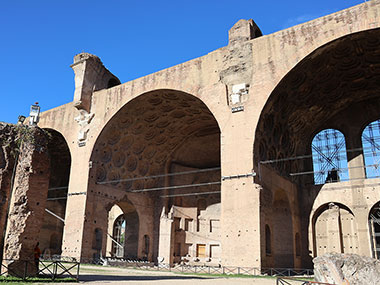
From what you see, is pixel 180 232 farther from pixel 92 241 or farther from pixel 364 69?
pixel 364 69

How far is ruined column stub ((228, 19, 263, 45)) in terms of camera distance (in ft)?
55.4

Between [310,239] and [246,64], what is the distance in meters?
9.76

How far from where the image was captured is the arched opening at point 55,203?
89.5 ft

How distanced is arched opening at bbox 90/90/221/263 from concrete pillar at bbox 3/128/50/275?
962 cm

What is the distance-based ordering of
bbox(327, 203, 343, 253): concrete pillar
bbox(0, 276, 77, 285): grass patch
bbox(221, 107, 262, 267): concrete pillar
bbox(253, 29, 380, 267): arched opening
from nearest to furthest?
1. bbox(0, 276, 77, 285): grass patch
2. bbox(221, 107, 262, 267): concrete pillar
3. bbox(253, 29, 380, 267): arched opening
4. bbox(327, 203, 343, 253): concrete pillar

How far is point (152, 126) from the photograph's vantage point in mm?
22562

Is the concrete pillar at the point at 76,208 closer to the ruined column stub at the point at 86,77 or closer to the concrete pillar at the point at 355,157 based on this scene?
the ruined column stub at the point at 86,77

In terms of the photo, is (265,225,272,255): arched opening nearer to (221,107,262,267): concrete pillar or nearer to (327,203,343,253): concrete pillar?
(221,107,262,267): concrete pillar

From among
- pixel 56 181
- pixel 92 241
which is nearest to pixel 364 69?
pixel 92 241

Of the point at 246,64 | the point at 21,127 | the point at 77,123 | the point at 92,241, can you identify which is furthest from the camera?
the point at 77,123

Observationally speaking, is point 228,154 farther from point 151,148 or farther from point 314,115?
point 151,148

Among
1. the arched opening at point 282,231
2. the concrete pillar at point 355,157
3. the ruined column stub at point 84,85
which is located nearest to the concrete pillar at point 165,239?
the ruined column stub at point 84,85

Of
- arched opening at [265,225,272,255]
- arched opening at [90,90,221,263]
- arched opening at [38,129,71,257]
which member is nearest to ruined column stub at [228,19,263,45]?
arched opening at [90,90,221,263]

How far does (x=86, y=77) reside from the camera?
71.0ft
